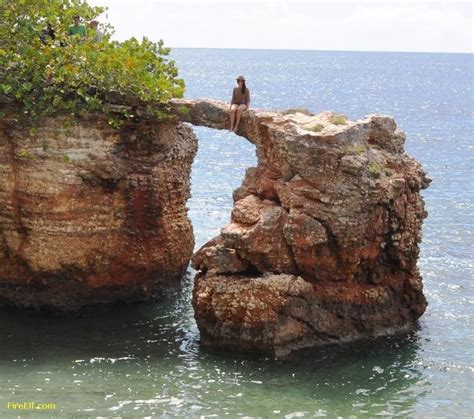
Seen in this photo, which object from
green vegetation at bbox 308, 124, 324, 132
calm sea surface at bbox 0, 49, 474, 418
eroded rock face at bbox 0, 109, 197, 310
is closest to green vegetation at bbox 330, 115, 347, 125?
green vegetation at bbox 308, 124, 324, 132

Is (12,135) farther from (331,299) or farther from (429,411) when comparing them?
(429,411)

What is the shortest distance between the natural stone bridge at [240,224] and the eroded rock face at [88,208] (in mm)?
30

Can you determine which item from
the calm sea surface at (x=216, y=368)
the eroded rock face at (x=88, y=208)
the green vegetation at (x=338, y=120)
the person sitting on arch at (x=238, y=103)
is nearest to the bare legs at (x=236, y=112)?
the person sitting on arch at (x=238, y=103)

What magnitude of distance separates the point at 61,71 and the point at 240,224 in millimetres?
5513

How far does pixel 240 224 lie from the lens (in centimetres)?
2078

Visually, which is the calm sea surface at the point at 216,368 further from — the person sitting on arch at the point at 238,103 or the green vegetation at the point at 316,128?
the person sitting on arch at the point at 238,103

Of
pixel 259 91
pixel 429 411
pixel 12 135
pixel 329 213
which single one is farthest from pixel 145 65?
pixel 259 91

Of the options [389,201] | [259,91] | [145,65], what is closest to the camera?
[389,201]

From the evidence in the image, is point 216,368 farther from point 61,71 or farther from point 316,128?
point 61,71

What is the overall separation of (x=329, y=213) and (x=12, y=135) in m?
7.68

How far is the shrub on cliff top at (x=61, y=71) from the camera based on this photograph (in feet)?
70.8

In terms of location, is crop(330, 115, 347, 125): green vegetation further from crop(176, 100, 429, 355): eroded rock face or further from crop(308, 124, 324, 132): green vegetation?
crop(308, 124, 324, 132): green vegetation

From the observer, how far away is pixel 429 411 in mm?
Answer: 18188

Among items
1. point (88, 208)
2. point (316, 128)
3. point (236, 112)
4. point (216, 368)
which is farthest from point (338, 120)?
point (88, 208)
